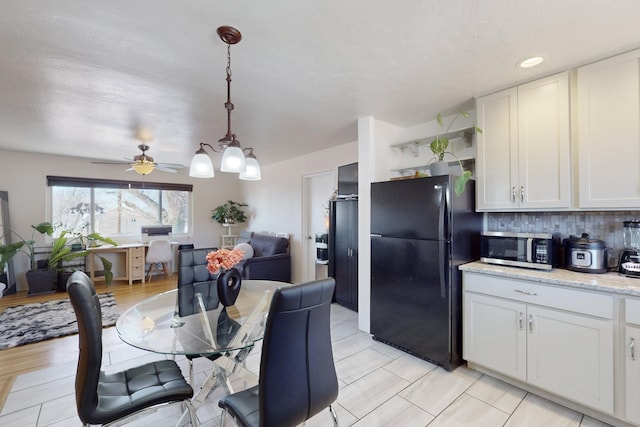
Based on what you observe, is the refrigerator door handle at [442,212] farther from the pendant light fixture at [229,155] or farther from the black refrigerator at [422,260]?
the pendant light fixture at [229,155]

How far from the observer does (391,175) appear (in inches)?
133

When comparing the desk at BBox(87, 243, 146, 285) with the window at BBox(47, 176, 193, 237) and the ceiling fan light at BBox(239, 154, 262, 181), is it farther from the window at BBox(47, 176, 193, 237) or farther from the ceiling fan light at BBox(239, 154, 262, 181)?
the ceiling fan light at BBox(239, 154, 262, 181)

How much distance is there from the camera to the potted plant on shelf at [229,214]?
6402 mm

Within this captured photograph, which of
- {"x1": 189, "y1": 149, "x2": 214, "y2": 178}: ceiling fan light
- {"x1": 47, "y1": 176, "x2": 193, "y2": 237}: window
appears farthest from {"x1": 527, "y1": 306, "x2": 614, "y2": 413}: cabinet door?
{"x1": 47, "y1": 176, "x2": 193, "y2": 237}: window

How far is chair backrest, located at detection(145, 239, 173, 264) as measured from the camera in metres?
5.41

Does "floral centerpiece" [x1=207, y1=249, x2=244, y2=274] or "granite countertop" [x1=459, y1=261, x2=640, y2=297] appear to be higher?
"floral centerpiece" [x1=207, y1=249, x2=244, y2=274]

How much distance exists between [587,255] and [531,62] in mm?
1452

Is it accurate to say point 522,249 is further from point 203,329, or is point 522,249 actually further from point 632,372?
point 203,329

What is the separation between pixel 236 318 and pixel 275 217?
158 inches

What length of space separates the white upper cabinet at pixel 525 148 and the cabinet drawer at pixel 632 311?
0.72m

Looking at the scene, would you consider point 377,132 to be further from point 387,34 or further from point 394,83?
point 387,34

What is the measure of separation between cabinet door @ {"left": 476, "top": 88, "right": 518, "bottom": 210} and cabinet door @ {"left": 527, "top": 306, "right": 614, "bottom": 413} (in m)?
0.91

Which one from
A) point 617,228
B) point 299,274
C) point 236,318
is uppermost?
point 617,228

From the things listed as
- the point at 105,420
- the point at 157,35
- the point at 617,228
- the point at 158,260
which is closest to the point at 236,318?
the point at 105,420
